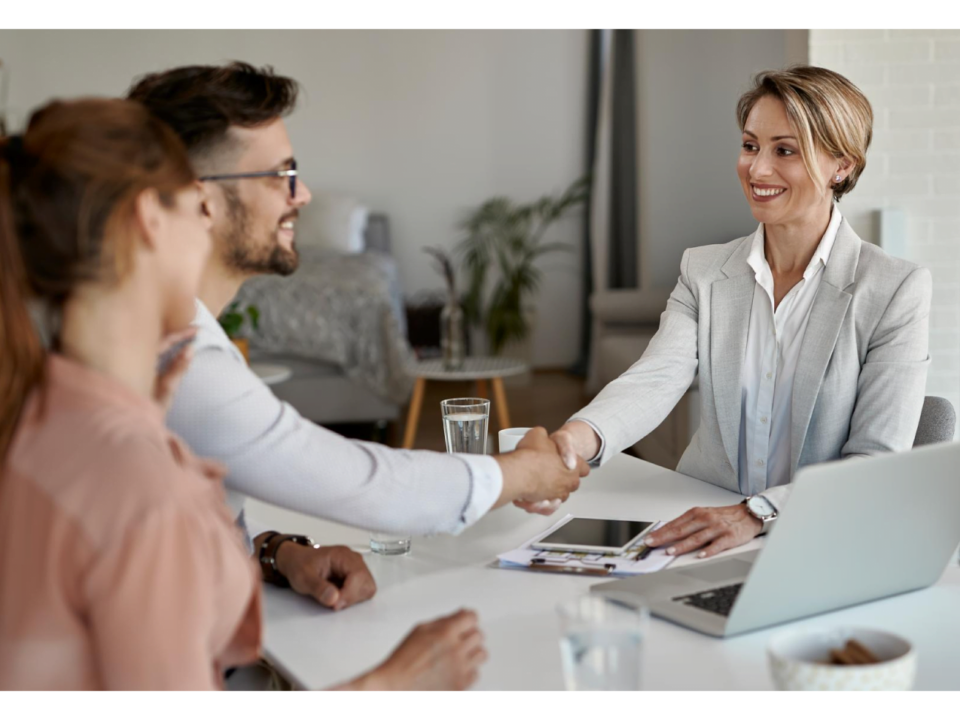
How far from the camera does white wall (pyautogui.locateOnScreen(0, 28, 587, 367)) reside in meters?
7.37

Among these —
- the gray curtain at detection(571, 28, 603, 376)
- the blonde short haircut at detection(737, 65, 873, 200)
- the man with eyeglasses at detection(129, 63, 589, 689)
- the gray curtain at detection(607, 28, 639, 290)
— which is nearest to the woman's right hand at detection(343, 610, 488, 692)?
the man with eyeglasses at detection(129, 63, 589, 689)

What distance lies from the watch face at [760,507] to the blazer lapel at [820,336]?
0.41 meters

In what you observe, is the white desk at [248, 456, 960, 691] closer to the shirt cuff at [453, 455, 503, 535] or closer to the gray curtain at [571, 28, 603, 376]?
the shirt cuff at [453, 455, 503, 535]

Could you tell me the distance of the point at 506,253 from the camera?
291 inches

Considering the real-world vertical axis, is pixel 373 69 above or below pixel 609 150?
above

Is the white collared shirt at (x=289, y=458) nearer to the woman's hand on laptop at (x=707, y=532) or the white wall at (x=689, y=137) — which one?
the woman's hand on laptop at (x=707, y=532)

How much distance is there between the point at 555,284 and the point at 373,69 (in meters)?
1.99

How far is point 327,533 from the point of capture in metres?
1.53

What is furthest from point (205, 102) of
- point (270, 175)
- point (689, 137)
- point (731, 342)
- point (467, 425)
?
point (689, 137)

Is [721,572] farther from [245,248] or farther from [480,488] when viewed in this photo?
[245,248]

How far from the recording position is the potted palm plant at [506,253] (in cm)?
705
